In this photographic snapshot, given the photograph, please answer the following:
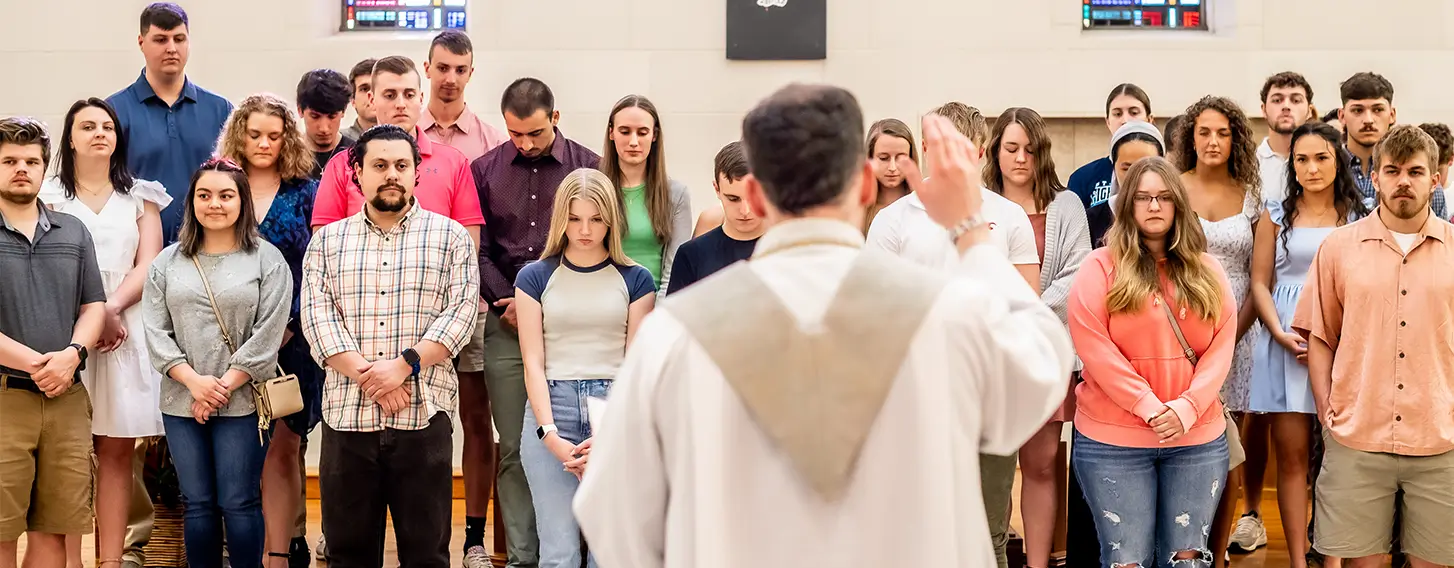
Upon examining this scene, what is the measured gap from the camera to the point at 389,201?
4.16m

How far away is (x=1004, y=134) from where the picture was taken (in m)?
4.58

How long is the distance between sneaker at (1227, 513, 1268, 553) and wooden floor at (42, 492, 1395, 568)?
3 centimetres

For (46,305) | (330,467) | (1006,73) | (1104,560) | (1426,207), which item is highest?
(1006,73)

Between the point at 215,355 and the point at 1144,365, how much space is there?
283cm

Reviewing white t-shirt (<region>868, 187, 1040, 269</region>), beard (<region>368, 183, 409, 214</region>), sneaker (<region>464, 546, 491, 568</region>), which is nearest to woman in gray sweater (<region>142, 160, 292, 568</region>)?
beard (<region>368, 183, 409, 214</region>)

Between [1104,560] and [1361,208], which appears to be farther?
[1361,208]

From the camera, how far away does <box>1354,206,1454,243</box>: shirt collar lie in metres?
4.14

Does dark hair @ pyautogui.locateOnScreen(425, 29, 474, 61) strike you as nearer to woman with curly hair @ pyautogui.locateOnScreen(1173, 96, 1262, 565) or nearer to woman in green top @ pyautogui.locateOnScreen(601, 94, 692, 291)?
woman in green top @ pyautogui.locateOnScreen(601, 94, 692, 291)

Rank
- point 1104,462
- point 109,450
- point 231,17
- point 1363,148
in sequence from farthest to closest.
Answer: point 231,17 → point 1363,148 → point 109,450 → point 1104,462

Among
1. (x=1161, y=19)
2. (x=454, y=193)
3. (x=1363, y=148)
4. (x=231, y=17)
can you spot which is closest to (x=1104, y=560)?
(x=1363, y=148)

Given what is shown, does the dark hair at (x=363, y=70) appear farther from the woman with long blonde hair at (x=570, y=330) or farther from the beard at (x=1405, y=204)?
the beard at (x=1405, y=204)

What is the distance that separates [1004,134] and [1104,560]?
4.73ft

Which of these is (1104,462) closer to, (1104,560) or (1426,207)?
(1104,560)

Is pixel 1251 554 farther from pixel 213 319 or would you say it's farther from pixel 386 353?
pixel 213 319
